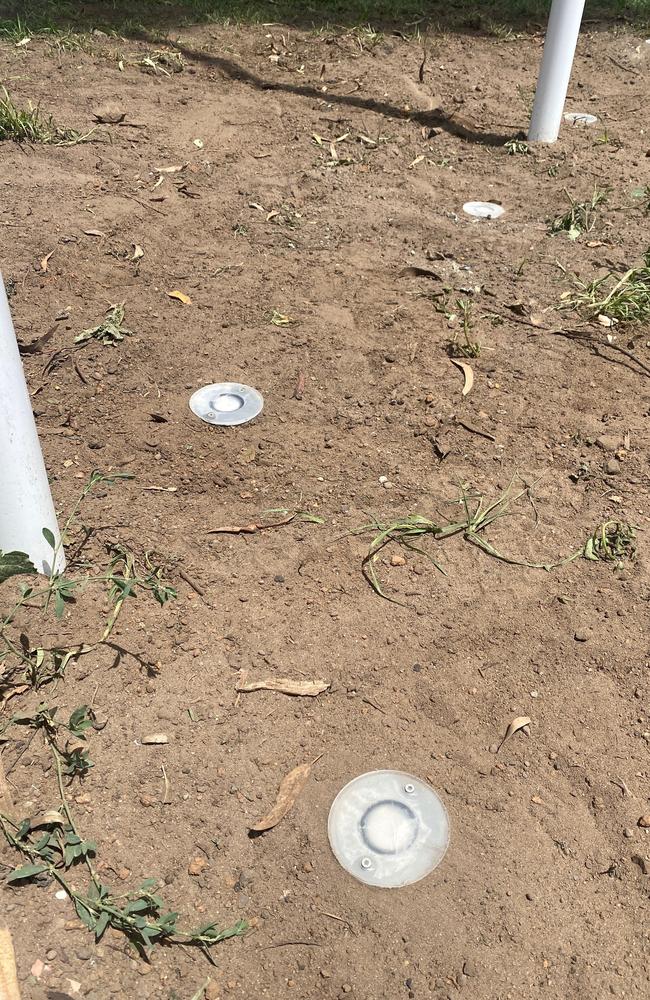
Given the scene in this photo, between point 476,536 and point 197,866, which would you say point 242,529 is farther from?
point 197,866

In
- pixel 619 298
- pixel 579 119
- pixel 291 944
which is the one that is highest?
pixel 579 119

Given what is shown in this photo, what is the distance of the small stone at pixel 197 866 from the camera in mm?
1985

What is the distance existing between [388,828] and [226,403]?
1.82 m

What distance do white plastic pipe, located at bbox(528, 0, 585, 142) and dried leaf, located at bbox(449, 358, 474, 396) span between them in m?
2.63

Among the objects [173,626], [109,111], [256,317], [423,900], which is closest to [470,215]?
[256,317]

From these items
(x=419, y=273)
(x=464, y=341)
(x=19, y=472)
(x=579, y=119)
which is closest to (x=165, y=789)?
(x=19, y=472)

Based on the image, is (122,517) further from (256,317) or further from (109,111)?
(109,111)

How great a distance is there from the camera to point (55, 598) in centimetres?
245

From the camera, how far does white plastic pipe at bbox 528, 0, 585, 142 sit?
4.79 metres

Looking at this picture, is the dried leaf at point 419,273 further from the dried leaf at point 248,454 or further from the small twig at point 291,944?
the small twig at point 291,944

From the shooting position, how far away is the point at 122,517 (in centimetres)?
281

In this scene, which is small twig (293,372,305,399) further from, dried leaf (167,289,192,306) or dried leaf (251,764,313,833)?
dried leaf (251,764,313,833)

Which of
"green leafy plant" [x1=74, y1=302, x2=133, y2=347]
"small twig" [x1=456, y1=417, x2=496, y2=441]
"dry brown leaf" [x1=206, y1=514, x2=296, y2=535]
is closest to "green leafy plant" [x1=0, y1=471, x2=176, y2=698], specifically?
"dry brown leaf" [x1=206, y1=514, x2=296, y2=535]

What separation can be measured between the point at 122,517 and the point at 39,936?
4.40ft
